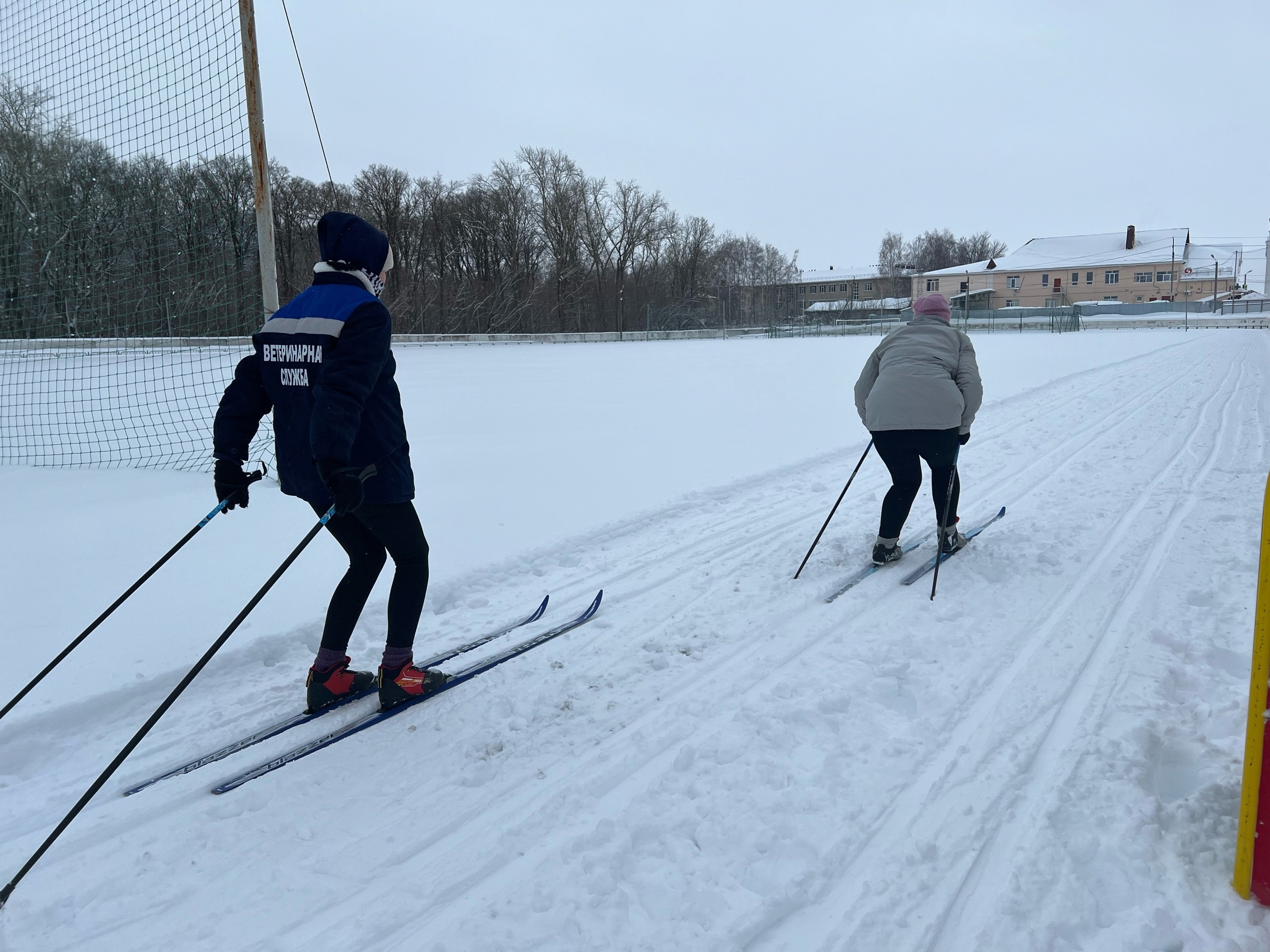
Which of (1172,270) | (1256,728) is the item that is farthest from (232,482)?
(1172,270)

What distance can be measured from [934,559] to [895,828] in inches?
105

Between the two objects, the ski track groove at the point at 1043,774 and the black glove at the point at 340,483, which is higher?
the black glove at the point at 340,483

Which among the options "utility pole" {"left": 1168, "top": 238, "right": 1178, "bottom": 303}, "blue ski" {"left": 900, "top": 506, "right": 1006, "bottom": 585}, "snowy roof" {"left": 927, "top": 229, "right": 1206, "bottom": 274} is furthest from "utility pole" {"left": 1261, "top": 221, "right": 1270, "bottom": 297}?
"blue ski" {"left": 900, "top": 506, "right": 1006, "bottom": 585}

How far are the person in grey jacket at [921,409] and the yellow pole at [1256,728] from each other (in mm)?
2594

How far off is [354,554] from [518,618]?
120 centimetres

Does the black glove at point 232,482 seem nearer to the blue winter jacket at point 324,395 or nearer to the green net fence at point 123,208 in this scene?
the blue winter jacket at point 324,395

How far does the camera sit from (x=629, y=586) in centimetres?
430

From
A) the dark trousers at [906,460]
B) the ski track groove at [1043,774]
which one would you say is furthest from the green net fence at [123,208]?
the ski track groove at [1043,774]

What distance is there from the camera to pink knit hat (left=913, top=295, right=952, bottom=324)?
4625mm

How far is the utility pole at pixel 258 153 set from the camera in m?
5.41

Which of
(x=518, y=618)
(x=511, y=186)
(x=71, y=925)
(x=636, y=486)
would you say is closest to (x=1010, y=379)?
(x=636, y=486)

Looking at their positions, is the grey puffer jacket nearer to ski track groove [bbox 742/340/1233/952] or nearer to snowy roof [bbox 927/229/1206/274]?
ski track groove [bbox 742/340/1233/952]

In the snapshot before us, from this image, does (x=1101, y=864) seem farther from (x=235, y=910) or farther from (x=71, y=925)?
(x=71, y=925)

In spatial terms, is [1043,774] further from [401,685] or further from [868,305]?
[868,305]
